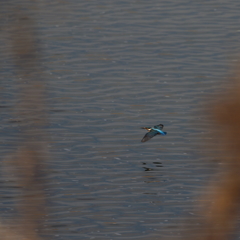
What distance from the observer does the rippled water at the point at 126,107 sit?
10.2 meters

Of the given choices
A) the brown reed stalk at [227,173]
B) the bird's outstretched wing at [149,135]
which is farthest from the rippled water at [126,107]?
the brown reed stalk at [227,173]

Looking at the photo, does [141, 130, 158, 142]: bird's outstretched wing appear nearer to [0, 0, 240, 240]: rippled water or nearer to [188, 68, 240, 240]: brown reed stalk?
[0, 0, 240, 240]: rippled water

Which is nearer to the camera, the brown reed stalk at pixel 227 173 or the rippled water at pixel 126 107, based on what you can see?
the brown reed stalk at pixel 227 173

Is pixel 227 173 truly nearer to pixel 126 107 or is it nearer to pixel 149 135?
pixel 149 135

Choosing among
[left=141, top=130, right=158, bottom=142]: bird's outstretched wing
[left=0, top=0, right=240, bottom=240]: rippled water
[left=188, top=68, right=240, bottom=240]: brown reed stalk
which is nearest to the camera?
[left=188, top=68, right=240, bottom=240]: brown reed stalk

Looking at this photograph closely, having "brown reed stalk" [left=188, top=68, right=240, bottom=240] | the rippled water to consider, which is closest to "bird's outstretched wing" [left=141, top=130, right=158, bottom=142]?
the rippled water

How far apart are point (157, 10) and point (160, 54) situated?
5.43 meters

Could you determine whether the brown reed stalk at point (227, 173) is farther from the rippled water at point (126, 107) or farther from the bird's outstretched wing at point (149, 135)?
the bird's outstretched wing at point (149, 135)

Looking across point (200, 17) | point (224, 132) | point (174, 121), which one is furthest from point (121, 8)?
point (224, 132)

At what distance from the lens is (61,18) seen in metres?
25.1

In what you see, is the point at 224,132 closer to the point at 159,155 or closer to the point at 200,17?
the point at 159,155

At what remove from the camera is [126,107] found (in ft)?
51.8

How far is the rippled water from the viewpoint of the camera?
33.4 ft

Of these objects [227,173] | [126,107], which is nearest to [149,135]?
[126,107]
